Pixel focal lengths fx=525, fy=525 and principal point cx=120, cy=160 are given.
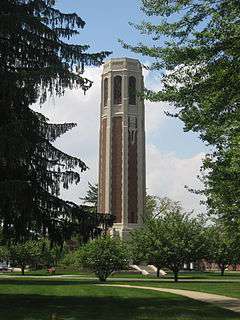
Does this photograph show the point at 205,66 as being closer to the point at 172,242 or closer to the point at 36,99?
the point at 36,99

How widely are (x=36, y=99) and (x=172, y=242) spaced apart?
24.3m

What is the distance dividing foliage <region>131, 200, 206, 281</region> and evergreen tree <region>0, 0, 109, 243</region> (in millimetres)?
22421

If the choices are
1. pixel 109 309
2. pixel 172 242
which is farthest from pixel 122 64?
pixel 109 309

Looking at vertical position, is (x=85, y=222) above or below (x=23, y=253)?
above

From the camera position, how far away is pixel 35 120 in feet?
52.3

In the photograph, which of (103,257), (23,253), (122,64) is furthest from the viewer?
(122,64)

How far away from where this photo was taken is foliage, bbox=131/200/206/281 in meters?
38.2

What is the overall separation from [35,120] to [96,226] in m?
3.91

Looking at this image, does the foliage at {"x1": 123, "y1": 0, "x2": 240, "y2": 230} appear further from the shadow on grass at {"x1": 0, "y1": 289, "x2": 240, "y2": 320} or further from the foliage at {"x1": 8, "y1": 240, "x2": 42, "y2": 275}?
the foliage at {"x1": 8, "y1": 240, "x2": 42, "y2": 275}

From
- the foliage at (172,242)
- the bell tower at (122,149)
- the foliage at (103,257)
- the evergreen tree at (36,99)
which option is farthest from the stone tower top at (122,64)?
the evergreen tree at (36,99)

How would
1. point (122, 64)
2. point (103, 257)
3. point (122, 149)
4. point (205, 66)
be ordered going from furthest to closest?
point (122, 64), point (122, 149), point (103, 257), point (205, 66)

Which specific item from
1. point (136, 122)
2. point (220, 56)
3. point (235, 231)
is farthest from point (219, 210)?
point (136, 122)

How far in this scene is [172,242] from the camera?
125ft

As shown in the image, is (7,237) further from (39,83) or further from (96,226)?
(39,83)
